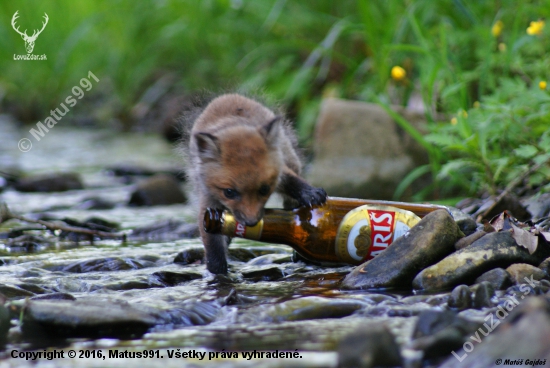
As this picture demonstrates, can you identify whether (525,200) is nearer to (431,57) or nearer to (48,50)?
(431,57)

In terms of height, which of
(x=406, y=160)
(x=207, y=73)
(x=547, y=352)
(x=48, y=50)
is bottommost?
(x=547, y=352)

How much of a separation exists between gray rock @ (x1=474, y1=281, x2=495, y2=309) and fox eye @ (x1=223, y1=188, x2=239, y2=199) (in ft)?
4.93

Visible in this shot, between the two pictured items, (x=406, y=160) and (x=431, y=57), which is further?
(x=406, y=160)

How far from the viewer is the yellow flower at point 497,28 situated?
6171mm

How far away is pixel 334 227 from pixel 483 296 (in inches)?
46.6

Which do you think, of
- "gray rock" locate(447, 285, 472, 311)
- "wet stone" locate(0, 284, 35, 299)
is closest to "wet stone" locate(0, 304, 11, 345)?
"wet stone" locate(0, 284, 35, 299)

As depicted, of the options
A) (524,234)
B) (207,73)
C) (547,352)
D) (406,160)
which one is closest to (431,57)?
(406,160)

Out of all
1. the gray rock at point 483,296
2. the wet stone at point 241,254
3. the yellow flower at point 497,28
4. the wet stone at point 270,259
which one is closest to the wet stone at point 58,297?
the wet stone at point 270,259

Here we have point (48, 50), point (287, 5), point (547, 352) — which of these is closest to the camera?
point (547, 352)

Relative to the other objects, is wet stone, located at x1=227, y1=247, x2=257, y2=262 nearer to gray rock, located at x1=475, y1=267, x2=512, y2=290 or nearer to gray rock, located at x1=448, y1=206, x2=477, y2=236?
gray rock, located at x1=448, y1=206, x2=477, y2=236

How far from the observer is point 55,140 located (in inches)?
506

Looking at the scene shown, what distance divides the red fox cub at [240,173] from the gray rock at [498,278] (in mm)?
1135

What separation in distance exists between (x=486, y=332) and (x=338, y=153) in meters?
4.53

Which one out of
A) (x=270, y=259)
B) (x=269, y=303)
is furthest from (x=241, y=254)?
(x=269, y=303)
